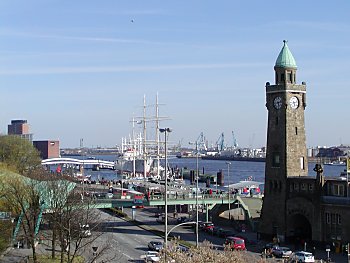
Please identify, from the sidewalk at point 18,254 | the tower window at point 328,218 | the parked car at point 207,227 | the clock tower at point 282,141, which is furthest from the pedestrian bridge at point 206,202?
the tower window at point 328,218

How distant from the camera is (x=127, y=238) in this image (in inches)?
3019

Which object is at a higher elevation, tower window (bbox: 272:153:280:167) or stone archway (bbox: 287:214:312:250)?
tower window (bbox: 272:153:280:167)

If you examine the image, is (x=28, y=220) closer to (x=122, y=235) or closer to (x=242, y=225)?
(x=122, y=235)

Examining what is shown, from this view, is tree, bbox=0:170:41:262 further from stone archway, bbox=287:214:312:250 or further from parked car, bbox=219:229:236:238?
stone archway, bbox=287:214:312:250

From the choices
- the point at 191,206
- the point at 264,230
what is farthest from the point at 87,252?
the point at 191,206

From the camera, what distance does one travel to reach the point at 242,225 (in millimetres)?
85125

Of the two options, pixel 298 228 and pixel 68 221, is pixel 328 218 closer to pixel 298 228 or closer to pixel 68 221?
pixel 298 228

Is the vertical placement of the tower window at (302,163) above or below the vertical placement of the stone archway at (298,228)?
above

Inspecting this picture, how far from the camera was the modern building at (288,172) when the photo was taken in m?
71.8

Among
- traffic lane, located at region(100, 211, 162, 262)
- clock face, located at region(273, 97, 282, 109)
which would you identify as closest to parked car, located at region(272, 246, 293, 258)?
traffic lane, located at region(100, 211, 162, 262)

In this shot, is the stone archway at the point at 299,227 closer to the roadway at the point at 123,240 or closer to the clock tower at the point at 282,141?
the clock tower at the point at 282,141

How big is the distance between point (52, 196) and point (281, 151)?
27.7 metres

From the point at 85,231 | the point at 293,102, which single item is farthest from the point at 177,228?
the point at 85,231

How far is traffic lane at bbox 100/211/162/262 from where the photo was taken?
65287mm
